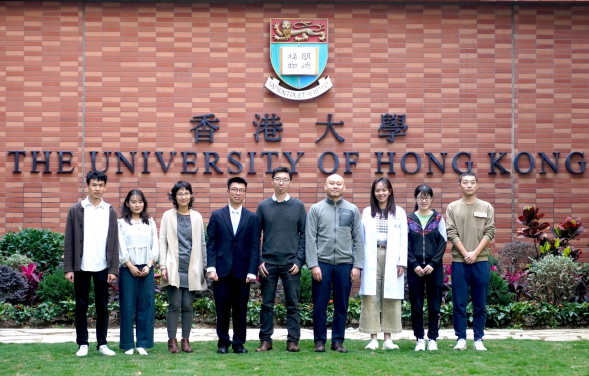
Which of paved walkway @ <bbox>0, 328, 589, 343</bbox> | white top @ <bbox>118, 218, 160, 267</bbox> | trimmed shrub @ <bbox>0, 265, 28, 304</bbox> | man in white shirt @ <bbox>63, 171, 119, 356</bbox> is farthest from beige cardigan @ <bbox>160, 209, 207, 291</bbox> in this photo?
trimmed shrub @ <bbox>0, 265, 28, 304</bbox>

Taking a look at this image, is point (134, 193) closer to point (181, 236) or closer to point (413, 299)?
point (181, 236)

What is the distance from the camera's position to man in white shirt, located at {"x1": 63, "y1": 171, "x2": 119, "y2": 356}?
6.39m

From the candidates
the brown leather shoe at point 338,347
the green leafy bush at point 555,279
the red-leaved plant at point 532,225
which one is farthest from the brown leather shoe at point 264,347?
the red-leaved plant at point 532,225

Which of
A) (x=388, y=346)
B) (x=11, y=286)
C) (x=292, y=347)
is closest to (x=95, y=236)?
(x=292, y=347)

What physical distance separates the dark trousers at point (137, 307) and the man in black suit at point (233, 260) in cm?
Answer: 64

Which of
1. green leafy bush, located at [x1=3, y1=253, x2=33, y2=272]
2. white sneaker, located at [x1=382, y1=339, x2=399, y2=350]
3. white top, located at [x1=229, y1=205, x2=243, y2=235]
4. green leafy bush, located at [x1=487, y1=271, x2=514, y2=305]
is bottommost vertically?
white sneaker, located at [x1=382, y1=339, x2=399, y2=350]

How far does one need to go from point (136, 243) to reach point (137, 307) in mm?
619

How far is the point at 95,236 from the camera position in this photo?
6469mm

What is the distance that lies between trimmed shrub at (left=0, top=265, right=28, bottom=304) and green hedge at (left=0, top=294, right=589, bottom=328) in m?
0.21

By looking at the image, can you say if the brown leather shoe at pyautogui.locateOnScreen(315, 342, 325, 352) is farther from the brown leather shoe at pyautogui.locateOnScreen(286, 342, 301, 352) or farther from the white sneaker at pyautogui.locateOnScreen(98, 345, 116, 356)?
the white sneaker at pyautogui.locateOnScreen(98, 345, 116, 356)

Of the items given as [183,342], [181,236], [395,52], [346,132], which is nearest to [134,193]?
[181,236]

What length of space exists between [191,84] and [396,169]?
3279 mm

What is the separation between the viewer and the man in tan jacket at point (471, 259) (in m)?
6.76

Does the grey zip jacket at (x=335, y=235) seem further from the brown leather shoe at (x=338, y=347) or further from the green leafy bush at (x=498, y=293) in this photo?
the green leafy bush at (x=498, y=293)
